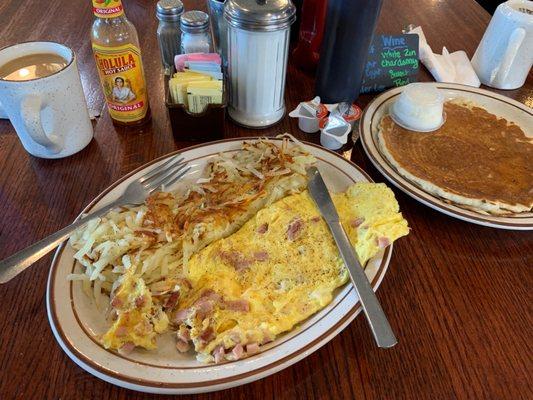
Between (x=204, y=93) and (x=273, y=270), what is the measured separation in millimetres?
564

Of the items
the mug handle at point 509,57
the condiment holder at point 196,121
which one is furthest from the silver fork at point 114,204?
the mug handle at point 509,57

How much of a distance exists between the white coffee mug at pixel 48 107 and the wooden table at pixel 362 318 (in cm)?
6

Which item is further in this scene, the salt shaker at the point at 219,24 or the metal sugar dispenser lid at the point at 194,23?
the salt shaker at the point at 219,24

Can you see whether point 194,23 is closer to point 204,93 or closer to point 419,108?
point 204,93

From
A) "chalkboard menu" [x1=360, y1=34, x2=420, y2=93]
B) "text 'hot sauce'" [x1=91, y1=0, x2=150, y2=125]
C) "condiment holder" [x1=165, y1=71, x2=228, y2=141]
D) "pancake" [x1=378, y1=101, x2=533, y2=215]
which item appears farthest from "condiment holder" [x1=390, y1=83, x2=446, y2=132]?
"text 'hot sauce'" [x1=91, y1=0, x2=150, y2=125]

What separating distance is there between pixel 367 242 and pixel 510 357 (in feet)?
1.23

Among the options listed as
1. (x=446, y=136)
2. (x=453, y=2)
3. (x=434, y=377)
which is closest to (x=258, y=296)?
(x=434, y=377)

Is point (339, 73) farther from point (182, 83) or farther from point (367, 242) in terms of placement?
point (367, 242)

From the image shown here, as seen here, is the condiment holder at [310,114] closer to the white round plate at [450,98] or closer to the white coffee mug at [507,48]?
the white round plate at [450,98]

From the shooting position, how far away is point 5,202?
1.08 m

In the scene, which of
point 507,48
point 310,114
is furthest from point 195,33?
point 507,48

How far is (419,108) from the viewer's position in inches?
51.5

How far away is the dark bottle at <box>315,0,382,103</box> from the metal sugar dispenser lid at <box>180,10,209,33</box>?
394 millimetres

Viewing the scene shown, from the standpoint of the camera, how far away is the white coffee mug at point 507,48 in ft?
4.80
